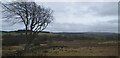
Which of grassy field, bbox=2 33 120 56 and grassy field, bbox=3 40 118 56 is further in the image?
grassy field, bbox=2 33 120 56

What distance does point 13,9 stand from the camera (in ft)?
65.2

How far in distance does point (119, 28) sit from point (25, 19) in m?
10.9

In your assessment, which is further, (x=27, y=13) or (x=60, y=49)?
(x=60, y=49)

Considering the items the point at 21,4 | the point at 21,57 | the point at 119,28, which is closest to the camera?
the point at 21,57

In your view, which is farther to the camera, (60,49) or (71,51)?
(60,49)

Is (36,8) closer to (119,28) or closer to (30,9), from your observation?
(30,9)

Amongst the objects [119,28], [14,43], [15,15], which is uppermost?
[15,15]

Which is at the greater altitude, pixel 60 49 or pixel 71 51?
pixel 71 51

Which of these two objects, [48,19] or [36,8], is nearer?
[36,8]

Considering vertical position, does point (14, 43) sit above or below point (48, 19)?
below

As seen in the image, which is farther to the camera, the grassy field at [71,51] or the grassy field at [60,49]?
the grassy field at [60,49]

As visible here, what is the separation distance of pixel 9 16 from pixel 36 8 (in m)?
2.50

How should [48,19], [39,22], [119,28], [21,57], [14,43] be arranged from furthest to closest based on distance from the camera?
[14,43] < [119,28] < [48,19] < [39,22] < [21,57]

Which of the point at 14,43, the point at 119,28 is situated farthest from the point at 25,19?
the point at 14,43
